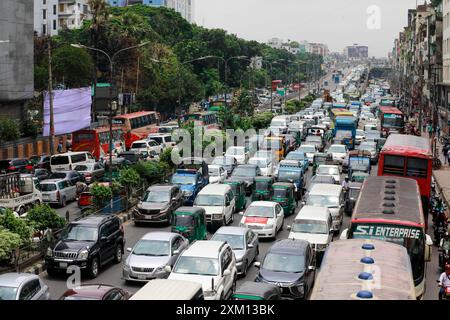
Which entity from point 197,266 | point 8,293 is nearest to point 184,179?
point 197,266

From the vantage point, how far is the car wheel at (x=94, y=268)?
20.3m

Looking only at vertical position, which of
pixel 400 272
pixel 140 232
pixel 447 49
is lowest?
pixel 140 232

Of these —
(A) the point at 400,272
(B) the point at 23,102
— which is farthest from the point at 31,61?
(A) the point at 400,272

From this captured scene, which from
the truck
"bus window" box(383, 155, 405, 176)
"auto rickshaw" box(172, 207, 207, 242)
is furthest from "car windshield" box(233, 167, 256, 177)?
"auto rickshaw" box(172, 207, 207, 242)

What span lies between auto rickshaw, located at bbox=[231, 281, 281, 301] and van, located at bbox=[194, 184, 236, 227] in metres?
11.1

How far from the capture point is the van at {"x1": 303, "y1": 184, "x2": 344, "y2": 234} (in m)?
27.1

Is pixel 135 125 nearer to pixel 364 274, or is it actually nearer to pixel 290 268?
pixel 290 268

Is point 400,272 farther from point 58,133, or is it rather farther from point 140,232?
point 58,133

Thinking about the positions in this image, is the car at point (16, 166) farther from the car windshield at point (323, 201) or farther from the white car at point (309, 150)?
the white car at point (309, 150)

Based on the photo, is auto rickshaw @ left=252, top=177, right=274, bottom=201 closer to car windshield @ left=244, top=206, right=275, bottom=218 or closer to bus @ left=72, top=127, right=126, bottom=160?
car windshield @ left=244, top=206, right=275, bottom=218

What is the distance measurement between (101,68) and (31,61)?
2631 centimetres

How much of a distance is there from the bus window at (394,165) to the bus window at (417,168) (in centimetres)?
22

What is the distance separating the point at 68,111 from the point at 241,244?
31.1m
